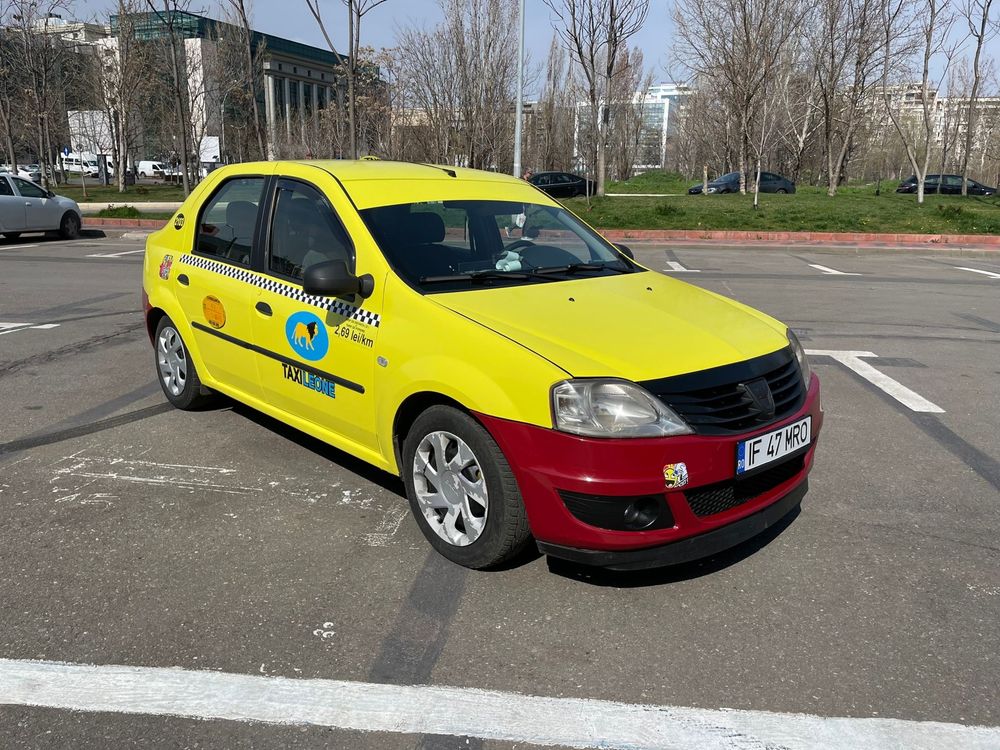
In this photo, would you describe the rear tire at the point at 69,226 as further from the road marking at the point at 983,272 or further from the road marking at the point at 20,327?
the road marking at the point at 983,272

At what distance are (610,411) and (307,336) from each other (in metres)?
1.74

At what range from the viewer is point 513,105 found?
99.2 ft

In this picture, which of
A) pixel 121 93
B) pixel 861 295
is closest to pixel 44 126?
pixel 121 93

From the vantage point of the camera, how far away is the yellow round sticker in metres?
4.68

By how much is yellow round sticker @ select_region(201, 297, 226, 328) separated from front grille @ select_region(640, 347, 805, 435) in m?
2.75

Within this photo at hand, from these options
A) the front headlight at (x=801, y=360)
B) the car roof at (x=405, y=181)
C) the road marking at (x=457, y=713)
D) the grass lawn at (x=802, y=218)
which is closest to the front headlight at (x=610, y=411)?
the road marking at (x=457, y=713)

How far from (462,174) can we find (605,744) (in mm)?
3278

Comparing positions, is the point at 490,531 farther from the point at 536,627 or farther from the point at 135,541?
the point at 135,541

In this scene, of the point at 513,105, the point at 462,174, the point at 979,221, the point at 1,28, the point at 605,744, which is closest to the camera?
the point at 605,744

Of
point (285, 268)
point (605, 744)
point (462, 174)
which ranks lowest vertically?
point (605, 744)

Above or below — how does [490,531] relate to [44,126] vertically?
below

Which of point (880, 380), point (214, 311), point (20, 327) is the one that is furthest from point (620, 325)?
point (20, 327)

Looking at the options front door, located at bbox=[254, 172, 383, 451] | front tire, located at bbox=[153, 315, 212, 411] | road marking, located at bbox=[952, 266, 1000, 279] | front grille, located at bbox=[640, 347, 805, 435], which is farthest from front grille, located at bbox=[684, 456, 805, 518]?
road marking, located at bbox=[952, 266, 1000, 279]

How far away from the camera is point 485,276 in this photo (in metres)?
3.90
